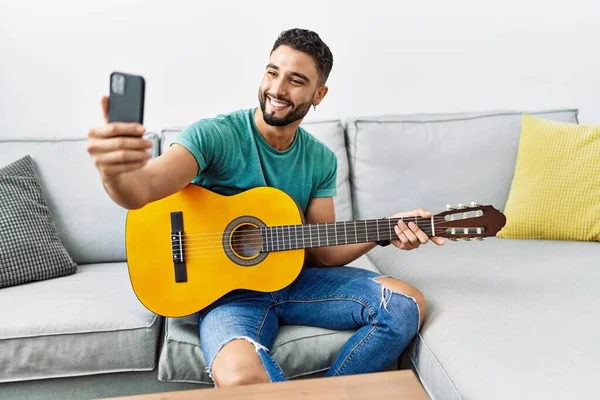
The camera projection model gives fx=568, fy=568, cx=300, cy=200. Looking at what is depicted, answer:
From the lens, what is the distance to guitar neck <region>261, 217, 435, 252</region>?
142cm

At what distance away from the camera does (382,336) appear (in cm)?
137

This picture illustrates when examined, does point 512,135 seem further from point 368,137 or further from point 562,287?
point 562,287

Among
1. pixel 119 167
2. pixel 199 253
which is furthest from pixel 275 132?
pixel 119 167

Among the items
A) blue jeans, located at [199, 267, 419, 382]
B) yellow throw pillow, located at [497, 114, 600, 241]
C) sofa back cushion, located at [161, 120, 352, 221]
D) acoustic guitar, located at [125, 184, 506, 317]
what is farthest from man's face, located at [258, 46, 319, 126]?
yellow throw pillow, located at [497, 114, 600, 241]

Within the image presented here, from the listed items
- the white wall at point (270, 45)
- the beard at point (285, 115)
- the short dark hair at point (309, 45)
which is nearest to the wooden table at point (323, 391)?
the beard at point (285, 115)

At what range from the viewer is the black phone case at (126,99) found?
86 cm

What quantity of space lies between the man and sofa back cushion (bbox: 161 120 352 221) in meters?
0.41

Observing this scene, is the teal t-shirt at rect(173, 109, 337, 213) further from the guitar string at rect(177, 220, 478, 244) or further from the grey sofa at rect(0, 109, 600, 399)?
the grey sofa at rect(0, 109, 600, 399)

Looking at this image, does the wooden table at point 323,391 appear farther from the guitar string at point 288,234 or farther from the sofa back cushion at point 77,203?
the sofa back cushion at point 77,203

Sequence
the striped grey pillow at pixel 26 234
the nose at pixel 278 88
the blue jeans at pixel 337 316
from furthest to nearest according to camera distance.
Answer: the striped grey pillow at pixel 26 234 → the nose at pixel 278 88 → the blue jeans at pixel 337 316

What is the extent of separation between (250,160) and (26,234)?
0.74m

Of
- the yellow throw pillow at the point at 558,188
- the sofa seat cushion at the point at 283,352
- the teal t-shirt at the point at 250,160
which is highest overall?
the teal t-shirt at the point at 250,160

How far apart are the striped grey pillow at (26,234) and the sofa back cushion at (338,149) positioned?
46cm


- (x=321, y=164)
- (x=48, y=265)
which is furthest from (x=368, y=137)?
(x=48, y=265)
